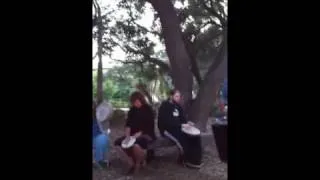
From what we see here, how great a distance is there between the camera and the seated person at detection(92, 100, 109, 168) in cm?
232

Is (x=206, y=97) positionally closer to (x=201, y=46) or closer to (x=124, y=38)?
(x=201, y=46)

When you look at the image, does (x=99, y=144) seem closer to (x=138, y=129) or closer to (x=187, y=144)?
(x=138, y=129)

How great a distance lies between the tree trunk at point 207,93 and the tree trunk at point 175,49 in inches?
2.7

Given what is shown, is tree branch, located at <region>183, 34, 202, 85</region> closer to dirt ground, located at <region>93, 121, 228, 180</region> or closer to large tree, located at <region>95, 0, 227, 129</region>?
large tree, located at <region>95, 0, 227, 129</region>

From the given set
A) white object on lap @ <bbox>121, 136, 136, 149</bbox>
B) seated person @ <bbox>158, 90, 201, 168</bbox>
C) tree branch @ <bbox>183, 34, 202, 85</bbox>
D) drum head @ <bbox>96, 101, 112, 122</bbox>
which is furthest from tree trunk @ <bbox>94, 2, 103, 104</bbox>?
tree branch @ <bbox>183, 34, 202, 85</bbox>

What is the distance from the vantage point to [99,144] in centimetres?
233

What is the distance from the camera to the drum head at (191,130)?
2.44 metres

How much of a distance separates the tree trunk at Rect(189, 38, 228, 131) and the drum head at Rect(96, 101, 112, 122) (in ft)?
1.78

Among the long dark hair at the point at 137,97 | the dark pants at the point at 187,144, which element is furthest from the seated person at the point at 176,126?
the long dark hair at the point at 137,97

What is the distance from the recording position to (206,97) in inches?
98.1
